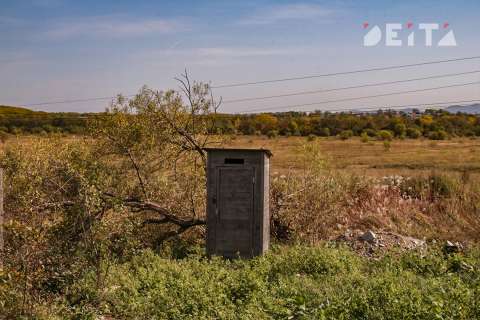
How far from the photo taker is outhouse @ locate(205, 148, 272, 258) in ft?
27.2

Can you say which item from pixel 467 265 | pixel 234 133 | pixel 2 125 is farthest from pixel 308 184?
pixel 2 125

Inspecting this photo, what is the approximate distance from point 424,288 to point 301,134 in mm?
32763

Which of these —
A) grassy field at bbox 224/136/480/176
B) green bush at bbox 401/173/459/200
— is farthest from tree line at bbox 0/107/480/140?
green bush at bbox 401/173/459/200

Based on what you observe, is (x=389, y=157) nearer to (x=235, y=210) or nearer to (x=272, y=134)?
(x=272, y=134)

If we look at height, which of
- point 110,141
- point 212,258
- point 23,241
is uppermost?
point 110,141

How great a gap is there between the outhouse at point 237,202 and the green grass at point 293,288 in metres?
0.53

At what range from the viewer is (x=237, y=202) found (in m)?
8.39

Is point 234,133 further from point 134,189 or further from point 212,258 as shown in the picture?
point 212,258

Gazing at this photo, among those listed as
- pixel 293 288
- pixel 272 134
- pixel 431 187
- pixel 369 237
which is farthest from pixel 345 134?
pixel 293 288

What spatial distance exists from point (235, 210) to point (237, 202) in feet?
0.40

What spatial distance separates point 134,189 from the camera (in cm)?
974

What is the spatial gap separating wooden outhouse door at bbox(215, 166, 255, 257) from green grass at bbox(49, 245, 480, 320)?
522mm

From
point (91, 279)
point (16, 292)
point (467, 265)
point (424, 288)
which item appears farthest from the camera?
point (467, 265)

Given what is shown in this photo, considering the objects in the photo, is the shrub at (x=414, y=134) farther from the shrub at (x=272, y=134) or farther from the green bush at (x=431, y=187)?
the green bush at (x=431, y=187)
